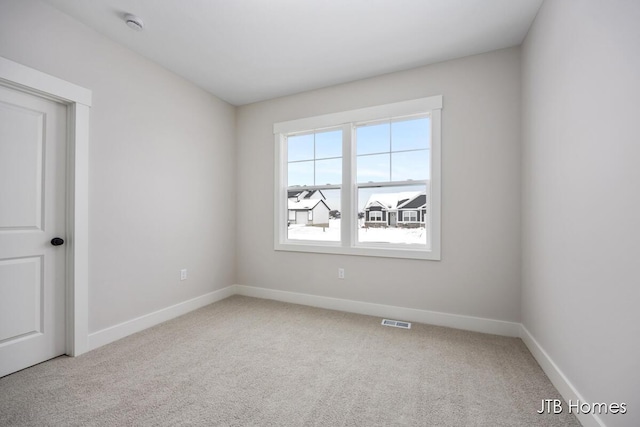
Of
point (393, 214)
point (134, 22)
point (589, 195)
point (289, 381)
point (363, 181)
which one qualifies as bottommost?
point (289, 381)

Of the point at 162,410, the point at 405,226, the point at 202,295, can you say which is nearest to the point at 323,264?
the point at 405,226

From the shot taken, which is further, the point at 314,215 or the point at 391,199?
the point at 314,215

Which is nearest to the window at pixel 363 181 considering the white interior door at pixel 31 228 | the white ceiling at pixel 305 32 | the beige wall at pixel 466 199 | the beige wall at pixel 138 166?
the beige wall at pixel 466 199

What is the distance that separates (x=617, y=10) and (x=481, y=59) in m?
1.60

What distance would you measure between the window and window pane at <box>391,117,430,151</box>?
0.4 inches

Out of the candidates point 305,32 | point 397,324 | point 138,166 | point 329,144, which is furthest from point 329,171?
point 138,166

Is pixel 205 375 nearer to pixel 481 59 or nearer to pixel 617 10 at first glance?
pixel 617 10

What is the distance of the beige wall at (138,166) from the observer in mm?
2207

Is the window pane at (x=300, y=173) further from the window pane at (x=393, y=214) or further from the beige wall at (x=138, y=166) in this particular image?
the beige wall at (x=138, y=166)

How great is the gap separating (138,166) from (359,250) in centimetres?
258

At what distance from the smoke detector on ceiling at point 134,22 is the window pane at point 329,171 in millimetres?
2223

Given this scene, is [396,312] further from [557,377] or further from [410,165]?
[410,165]

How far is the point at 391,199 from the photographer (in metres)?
3.25

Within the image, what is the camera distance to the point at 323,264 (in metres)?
3.53
